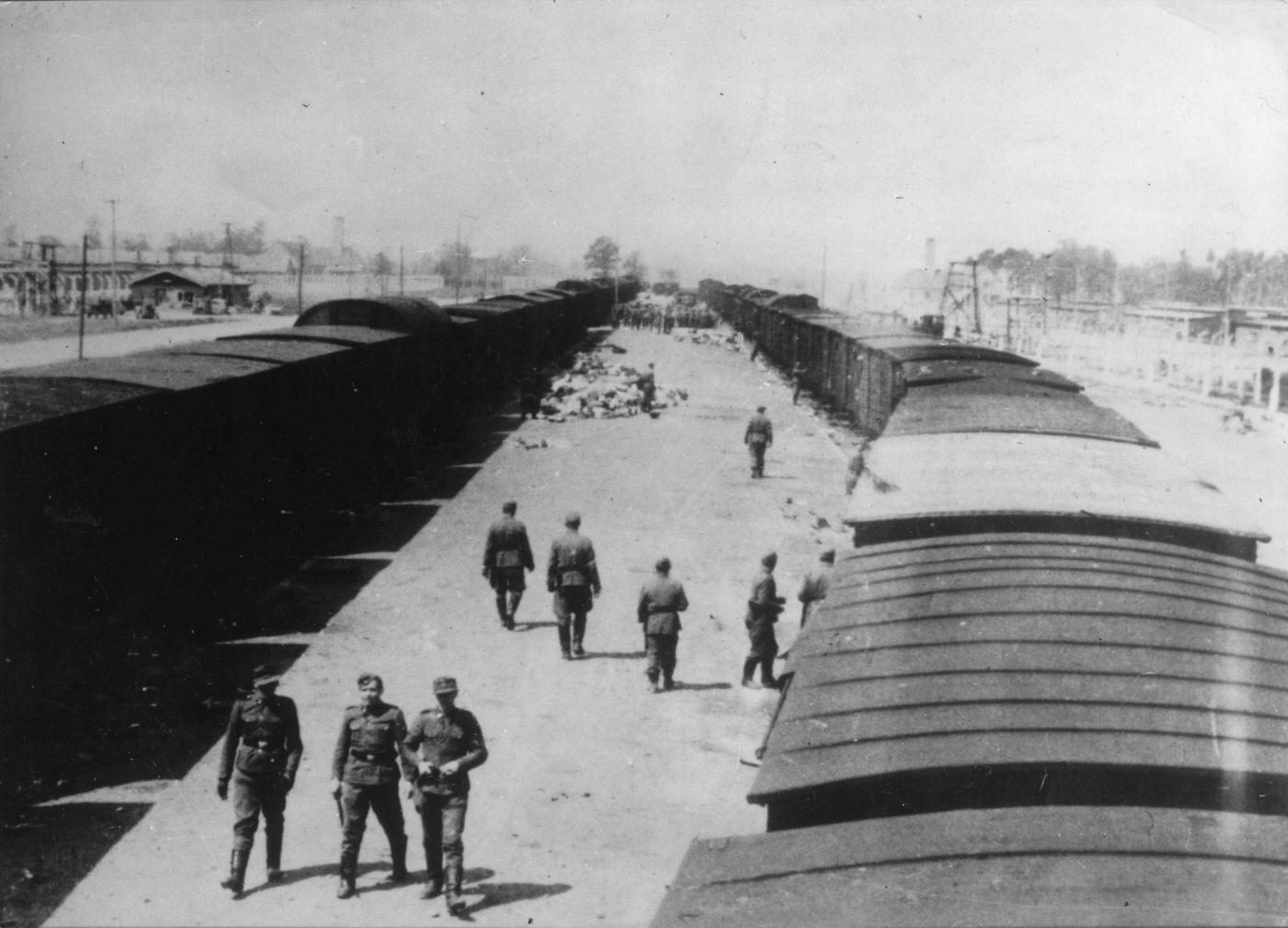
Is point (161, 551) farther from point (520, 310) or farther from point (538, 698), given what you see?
point (520, 310)

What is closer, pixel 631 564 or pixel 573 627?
pixel 573 627

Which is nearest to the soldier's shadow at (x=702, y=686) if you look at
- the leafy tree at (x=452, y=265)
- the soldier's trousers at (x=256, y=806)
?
the soldier's trousers at (x=256, y=806)

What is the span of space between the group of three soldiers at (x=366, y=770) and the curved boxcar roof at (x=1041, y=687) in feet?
7.07

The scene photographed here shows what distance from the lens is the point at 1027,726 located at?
4688 millimetres

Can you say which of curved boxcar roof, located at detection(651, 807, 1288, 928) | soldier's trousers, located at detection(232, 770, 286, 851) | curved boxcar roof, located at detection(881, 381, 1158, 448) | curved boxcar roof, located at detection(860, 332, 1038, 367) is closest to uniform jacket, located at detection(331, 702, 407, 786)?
soldier's trousers, located at detection(232, 770, 286, 851)

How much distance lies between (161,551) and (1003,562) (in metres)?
7.68

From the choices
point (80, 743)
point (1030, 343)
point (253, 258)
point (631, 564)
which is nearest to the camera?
point (80, 743)

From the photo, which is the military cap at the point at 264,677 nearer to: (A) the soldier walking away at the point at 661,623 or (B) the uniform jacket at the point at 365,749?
(B) the uniform jacket at the point at 365,749

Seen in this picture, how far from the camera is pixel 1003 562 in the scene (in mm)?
6516

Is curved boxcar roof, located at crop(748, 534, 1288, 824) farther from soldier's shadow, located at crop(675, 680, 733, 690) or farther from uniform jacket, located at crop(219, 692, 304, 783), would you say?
soldier's shadow, located at crop(675, 680, 733, 690)

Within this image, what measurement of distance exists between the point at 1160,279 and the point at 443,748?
12432 cm

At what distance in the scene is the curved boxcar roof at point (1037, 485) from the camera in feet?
24.8

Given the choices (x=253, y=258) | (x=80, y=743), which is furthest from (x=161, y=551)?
(x=253, y=258)

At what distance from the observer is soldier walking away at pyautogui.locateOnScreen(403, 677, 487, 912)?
643cm
